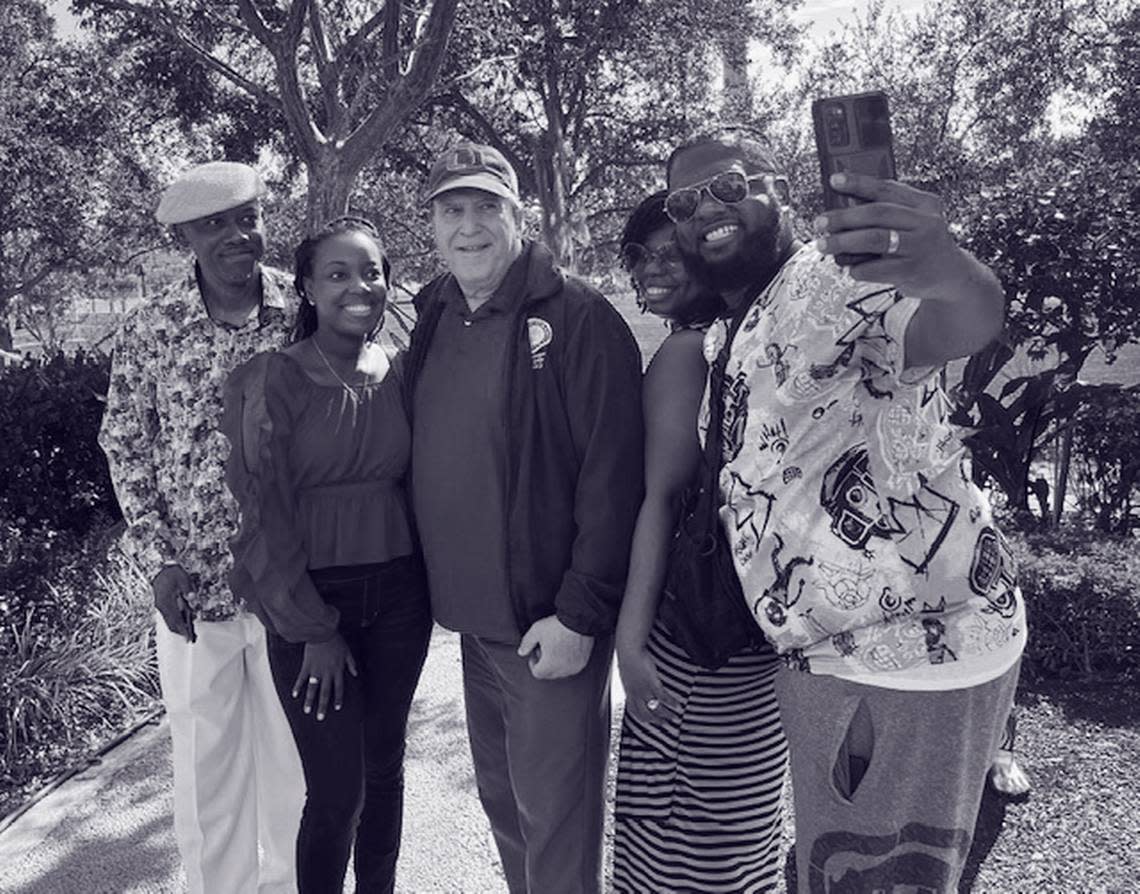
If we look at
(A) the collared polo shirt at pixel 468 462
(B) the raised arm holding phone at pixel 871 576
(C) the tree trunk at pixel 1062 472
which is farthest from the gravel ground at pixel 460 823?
(C) the tree trunk at pixel 1062 472

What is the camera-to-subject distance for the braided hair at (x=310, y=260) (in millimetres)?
2684

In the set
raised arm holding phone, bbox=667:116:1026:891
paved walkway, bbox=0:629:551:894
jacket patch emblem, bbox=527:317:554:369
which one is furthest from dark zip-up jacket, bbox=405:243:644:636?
paved walkway, bbox=0:629:551:894

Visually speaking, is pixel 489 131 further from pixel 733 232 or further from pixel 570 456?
pixel 733 232

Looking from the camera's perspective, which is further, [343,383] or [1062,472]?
[1062,472]

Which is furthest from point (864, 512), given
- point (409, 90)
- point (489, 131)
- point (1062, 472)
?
point (489, 131)

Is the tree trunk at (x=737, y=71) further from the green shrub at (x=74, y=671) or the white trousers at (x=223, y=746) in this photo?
the white trousers at (x=223, y=746)

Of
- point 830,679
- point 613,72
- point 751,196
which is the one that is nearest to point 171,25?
point 751,196

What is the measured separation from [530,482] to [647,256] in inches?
25.4

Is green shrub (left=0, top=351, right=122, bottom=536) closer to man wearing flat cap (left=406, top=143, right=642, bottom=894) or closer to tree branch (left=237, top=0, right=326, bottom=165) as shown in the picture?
tree branch (left=237, top=0, right=326, bottom=165)

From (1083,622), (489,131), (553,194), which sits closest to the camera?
(1083,622)

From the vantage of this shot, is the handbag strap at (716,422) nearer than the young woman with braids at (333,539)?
Yes

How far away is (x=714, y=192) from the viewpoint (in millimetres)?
2029

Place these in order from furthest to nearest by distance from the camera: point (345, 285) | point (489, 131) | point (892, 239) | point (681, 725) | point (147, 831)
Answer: point (489, 131), point (147, 831), point (345, 285), point (681, 725), point (892, 239)

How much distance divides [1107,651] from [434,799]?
298 centimetres
